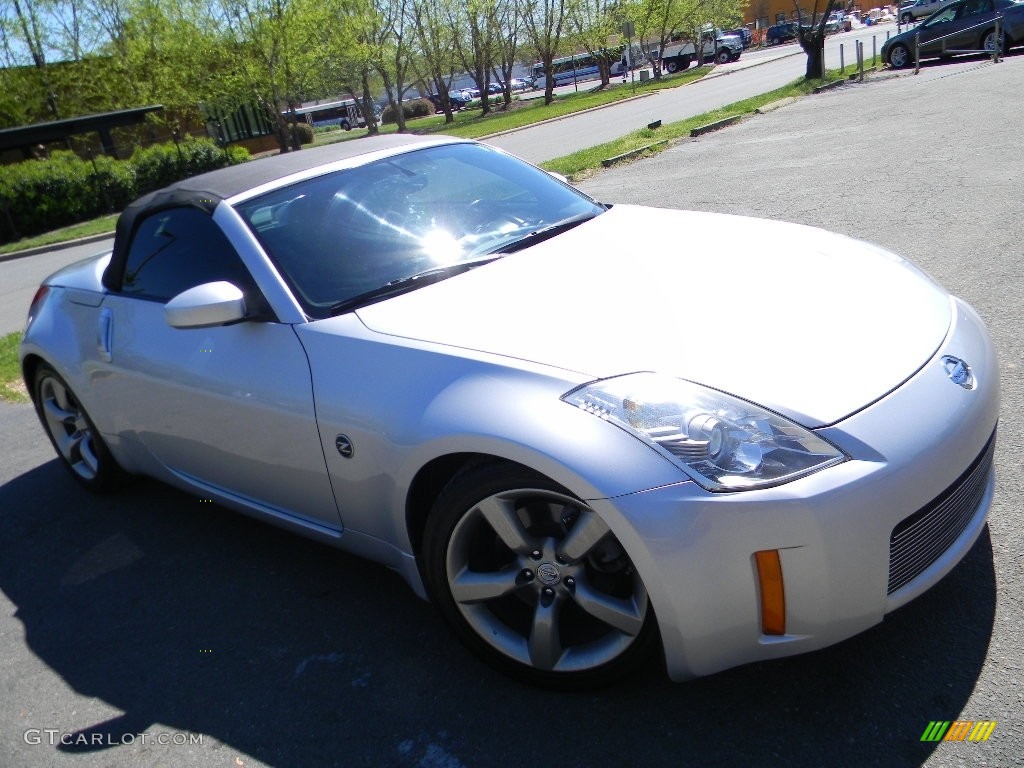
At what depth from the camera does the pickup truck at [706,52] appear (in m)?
52.8

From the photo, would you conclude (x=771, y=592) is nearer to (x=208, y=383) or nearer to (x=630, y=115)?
(x=208, y=383)

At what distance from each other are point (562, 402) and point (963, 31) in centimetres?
2605

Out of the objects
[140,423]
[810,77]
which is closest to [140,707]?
[140,423]

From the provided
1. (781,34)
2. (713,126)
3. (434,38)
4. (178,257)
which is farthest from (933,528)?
(781,34)

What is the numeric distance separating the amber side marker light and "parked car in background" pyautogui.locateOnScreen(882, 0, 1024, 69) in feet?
81.8

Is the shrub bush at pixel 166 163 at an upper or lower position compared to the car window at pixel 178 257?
lower

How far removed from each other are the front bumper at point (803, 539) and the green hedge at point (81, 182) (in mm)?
24939

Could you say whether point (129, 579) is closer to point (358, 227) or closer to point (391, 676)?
point (391, 676)

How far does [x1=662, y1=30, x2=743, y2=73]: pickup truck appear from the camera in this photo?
52.8 metres

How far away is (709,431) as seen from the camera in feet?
7.20

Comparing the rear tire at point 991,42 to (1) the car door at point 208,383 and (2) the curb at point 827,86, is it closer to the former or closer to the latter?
(2) the curb at point 827,86

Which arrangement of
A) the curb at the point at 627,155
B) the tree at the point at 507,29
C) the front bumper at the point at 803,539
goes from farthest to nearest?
the tree at the point at 507,29
the curb at the point at 627,155
the front bumper at the point at 803,539

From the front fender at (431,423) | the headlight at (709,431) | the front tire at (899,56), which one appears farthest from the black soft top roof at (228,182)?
the front tire at (899,56)

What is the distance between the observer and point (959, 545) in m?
2.43
